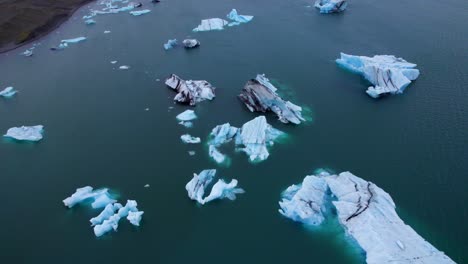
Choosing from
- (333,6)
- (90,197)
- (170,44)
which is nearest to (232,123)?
(90,197)

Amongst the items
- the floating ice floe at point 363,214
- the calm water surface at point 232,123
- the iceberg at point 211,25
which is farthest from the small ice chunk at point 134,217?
the iceberg at point 211,25

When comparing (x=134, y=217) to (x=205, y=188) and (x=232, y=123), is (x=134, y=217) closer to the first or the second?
(x=205, y=188)

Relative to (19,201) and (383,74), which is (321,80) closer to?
(383,74)

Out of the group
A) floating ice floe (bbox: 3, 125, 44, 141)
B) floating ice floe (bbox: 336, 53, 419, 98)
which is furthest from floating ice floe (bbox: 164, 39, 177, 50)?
floating ice floe (bbox: 336, 53, 419, 98)

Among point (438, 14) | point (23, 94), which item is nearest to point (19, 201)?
point (23, 94)

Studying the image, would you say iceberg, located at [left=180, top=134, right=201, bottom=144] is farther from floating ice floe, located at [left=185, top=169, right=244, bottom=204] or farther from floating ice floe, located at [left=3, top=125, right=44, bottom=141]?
floating ice floe, located at [left=3, top=125, right=44, bottom=141]

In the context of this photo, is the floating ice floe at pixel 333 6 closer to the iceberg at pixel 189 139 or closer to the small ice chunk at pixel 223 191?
the iceberg at pixel 189 139
